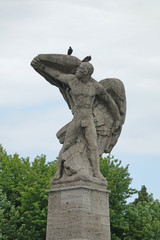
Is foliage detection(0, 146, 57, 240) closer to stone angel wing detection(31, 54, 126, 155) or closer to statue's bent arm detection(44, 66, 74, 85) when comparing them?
stone angel wing detection(31, 54, 126, 155)

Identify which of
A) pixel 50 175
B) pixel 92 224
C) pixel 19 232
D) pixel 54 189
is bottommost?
pixel 92 224

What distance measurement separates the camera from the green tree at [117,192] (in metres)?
26.4

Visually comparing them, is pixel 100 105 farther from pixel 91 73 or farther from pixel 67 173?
pixel 67 173

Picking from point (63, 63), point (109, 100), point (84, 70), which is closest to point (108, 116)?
point (109, 100)

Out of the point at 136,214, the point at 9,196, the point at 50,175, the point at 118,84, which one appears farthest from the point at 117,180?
the point at 118,84

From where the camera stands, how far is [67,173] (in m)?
11.6

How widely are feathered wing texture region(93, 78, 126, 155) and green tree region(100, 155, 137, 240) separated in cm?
1341

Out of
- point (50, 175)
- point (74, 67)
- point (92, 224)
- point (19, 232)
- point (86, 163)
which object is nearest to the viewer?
point (92, 224)

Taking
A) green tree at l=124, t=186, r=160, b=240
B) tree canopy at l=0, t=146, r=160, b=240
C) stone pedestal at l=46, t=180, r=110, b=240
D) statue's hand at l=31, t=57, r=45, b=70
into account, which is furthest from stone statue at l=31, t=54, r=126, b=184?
green tree at l=124, t=186, r=160, b=240

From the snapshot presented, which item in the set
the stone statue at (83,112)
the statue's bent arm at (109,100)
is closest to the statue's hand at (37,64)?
the stone statue at (83,112)

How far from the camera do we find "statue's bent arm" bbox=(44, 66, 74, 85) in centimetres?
1244

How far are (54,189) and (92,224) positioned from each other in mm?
1392

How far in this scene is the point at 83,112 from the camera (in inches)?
475

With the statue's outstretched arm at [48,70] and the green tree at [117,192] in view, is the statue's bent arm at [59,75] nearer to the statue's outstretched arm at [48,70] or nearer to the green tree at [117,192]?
the statue's outstretched arm at [48,70]
